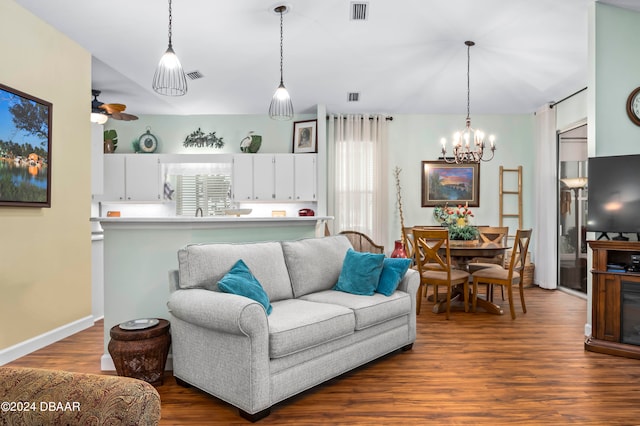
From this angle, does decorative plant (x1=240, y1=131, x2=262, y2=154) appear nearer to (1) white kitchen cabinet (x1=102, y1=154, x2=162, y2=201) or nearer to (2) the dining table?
(1) white kitchen cabinet (x1=102, y1=154, x2=162, y2=201)

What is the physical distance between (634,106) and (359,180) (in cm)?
372

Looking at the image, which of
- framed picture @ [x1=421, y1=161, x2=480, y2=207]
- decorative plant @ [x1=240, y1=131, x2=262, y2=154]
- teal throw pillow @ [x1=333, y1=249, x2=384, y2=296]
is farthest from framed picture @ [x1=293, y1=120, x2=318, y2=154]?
teal throw pillow @ [x1=333, y1=249, x2=384, y2=296]

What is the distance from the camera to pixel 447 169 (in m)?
6.79

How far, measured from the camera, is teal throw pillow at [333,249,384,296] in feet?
10.8

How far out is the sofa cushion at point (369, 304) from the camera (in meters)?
2.91

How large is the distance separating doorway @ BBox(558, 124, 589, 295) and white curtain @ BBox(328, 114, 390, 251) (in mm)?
2582

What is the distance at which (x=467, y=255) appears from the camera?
→ 454 centimetres

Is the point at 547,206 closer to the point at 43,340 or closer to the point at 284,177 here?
the point at 284,177

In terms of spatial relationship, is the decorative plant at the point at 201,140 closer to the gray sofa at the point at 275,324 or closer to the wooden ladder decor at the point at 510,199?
the gray sofa at the point at 275,324

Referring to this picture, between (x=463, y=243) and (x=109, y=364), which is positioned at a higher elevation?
(x=463, y=243)

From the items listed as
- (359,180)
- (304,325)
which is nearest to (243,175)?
(359,180)

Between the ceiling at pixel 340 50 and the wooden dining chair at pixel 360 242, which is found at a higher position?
the ceiling at pixel 340 50

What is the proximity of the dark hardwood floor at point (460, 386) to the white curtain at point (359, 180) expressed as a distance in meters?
2.85

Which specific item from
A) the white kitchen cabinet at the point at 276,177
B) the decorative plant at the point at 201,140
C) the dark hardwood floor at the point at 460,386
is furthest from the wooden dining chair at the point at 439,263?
the decorative plant at the point at 201,140
